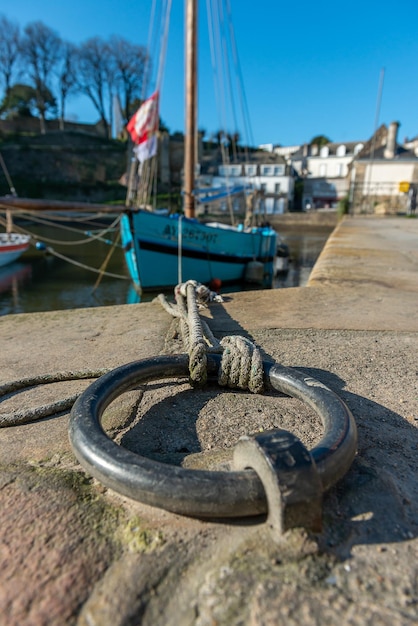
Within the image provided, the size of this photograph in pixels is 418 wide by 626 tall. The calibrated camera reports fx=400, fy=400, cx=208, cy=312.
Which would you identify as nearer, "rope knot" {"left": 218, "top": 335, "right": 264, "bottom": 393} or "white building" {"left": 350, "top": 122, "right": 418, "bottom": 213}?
"rope knot" {"left": 218, "top": 335, "right": 264, "bottom": 393}

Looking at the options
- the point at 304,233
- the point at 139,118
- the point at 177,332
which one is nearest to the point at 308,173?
the point at 304,233

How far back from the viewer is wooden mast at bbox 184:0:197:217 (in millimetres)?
12398

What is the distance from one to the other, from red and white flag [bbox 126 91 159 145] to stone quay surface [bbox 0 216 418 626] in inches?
472

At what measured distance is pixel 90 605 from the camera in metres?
0.88

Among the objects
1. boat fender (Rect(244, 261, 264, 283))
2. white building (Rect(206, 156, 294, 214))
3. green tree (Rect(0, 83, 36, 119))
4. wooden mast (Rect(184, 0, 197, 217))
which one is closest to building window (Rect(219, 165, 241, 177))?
white building (Rect(206, 156, 294, 214))

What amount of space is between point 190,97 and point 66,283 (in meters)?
7.07

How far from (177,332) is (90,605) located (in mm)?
2086

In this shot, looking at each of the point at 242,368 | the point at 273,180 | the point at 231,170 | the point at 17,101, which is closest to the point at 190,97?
the point at 242,368

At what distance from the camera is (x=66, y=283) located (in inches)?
508

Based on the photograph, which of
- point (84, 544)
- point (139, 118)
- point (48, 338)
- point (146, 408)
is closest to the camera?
point (84, 544)

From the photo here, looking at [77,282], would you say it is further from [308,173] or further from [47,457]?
[308,173]

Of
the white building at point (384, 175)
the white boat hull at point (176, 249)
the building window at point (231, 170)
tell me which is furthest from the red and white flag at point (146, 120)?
the building window at point (231, 170)

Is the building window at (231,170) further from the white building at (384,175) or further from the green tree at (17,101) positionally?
the green tree at (17,101)

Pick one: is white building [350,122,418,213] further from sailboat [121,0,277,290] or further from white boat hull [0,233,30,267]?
white boat hull [0,233,30,267]
